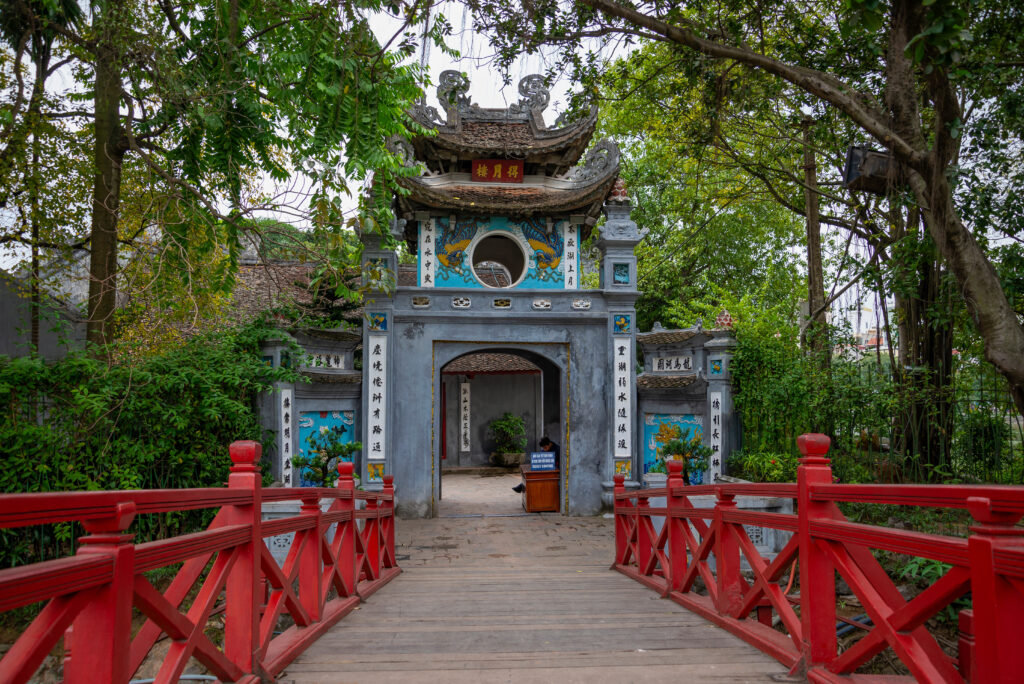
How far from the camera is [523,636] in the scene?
370 centimetres

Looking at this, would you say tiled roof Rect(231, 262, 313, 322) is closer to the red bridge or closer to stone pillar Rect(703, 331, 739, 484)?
stone pillar Rect(703, 331, 739, 484)

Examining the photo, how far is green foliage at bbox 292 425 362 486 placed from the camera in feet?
29.0

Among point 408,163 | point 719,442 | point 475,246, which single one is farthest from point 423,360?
point 719,442

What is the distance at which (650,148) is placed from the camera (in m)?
16.2

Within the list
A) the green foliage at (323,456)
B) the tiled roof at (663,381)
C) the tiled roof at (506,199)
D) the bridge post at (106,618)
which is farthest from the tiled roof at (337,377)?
the bridge post at (106,618)

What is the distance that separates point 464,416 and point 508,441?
4.37 ft

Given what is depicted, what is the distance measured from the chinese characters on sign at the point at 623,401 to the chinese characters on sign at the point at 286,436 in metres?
4.66

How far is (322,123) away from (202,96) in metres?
1.04

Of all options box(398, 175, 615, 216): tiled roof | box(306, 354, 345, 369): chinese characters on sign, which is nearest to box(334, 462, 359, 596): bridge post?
box(306, 354, 345, 369): chinese characters on sign

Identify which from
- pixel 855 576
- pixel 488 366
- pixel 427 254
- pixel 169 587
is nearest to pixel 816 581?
pixel 855 576

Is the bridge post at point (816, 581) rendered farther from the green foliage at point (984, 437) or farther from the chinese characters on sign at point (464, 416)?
the chinese characters on sign at point (464, 416)

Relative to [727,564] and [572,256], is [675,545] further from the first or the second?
[572,256]

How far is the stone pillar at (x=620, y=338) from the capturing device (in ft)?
34.7

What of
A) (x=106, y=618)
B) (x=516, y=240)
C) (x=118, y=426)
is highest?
(x=516, y=240)
